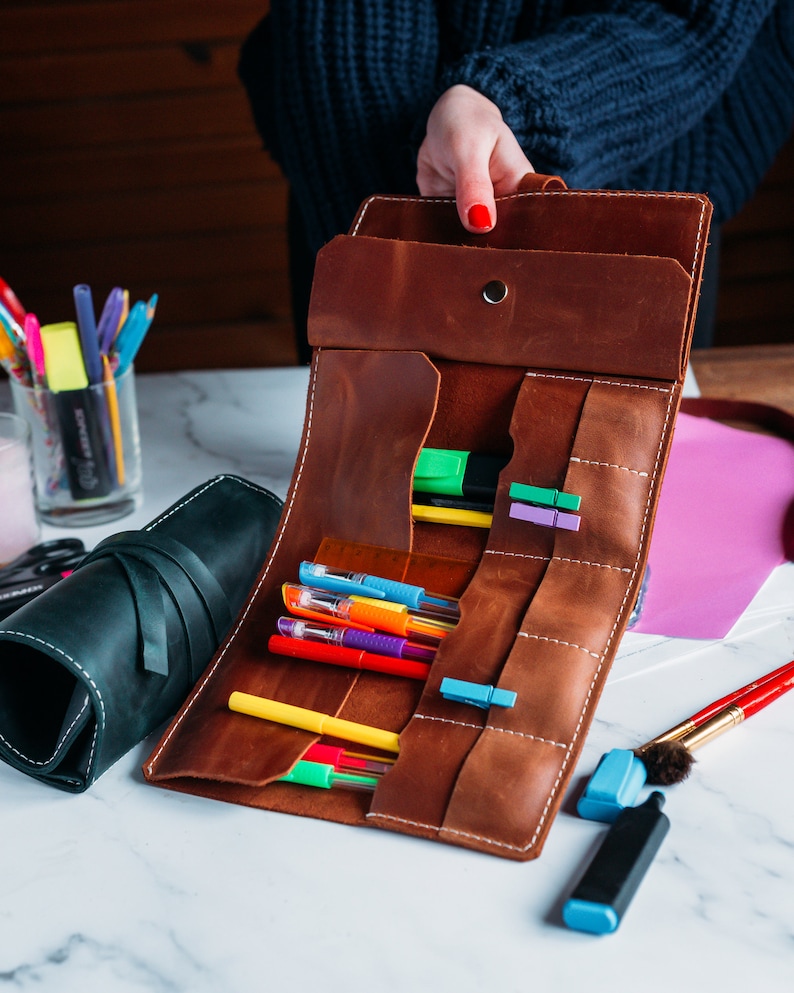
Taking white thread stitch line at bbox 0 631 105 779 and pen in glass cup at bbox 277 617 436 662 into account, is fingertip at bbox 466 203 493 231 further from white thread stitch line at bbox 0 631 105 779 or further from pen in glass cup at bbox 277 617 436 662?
white thread stitch line at bbox 0 631 105 779

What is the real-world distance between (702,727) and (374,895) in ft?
0.85

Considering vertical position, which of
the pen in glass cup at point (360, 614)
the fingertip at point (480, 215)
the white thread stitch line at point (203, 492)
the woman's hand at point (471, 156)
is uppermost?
→ the woman's hand at point (471, 156)

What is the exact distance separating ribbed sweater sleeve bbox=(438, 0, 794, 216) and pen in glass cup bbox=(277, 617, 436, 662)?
1.82ft

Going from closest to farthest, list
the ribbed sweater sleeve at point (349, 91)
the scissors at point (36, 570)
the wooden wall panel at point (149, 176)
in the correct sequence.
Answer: the scissors at point (36, 570) → the ribbed sweater sleeve at point (349, 91) → the wooden wall panel at point (149, 176)

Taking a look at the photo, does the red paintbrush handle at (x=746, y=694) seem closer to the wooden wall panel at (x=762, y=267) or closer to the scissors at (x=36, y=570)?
the scissors at (x=36, y=570)

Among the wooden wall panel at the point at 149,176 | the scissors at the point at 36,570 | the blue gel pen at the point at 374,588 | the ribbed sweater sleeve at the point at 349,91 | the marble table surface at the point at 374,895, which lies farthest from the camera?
the wooden wall panel at the point at 149,176

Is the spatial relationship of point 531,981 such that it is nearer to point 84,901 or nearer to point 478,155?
point 84,901

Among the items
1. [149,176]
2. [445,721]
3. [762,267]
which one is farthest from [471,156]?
[762,267]

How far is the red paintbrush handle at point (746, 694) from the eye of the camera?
0.69 metres

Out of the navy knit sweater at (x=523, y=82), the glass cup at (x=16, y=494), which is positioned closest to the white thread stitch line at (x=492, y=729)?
the glass cup at (x=16, y=494)

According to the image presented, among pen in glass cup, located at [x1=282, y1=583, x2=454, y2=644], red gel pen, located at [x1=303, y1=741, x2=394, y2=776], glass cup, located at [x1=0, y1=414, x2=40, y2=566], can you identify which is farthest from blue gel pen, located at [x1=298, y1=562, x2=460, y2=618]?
glass cup, located at [x1=0, y1=414, x2=40, y2=566]

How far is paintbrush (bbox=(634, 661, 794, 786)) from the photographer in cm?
63

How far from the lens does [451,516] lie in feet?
2.56

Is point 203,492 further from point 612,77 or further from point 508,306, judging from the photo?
point 612,77
